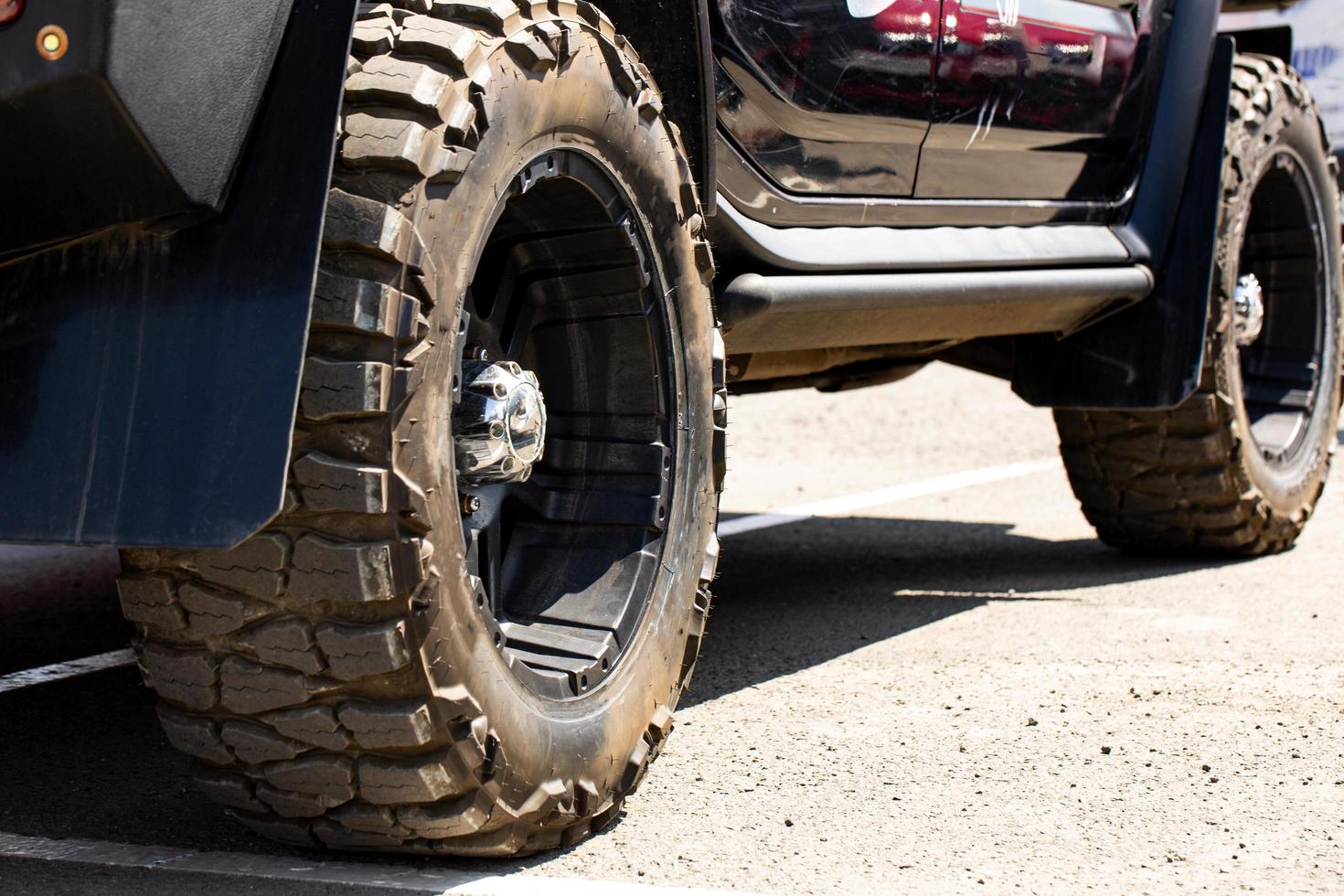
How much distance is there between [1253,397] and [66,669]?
389 cm

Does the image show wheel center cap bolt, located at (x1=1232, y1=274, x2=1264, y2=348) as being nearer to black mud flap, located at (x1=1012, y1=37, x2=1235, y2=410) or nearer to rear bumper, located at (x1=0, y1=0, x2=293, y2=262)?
black mud flap, located at (x1=1012, y1=37, x2=1235, y2=410)

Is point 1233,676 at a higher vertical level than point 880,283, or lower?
lower

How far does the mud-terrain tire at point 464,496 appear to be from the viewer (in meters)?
2.06

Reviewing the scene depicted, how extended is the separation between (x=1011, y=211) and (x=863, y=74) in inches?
29.7

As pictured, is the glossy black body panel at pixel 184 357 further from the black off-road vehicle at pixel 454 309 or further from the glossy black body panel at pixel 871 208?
the glossy black body panel at pixel 871 208

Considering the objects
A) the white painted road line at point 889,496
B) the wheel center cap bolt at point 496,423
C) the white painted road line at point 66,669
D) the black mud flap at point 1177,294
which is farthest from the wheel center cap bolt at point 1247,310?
the white painted road line at point 66,669

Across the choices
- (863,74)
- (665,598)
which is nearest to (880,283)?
(863,74)

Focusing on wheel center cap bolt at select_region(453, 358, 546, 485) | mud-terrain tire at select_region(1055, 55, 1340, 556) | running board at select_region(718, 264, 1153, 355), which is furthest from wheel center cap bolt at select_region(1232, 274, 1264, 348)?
wheel center cap bolt at select_region(453, 358, 546, 485)

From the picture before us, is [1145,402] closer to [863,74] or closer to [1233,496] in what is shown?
[1233,496]

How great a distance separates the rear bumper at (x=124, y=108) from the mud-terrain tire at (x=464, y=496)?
0.57 ft

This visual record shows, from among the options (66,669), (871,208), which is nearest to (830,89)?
(871,208)

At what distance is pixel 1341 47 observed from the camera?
647 cm

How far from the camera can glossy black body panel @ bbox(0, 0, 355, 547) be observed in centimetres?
195

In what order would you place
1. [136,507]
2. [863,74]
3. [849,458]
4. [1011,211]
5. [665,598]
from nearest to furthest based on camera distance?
[136,507] < [665,598] < [863,74] < [1011,211] < [849,458]
